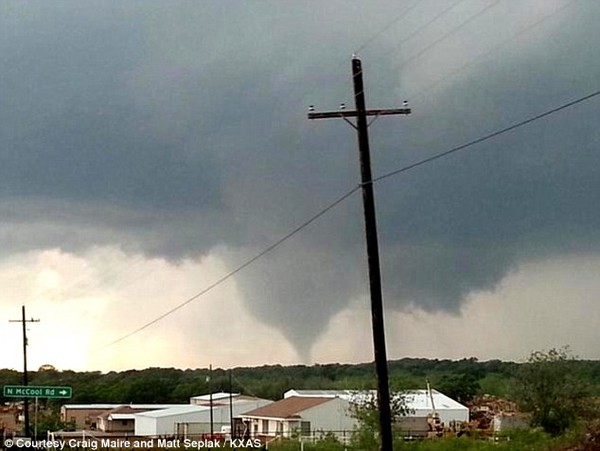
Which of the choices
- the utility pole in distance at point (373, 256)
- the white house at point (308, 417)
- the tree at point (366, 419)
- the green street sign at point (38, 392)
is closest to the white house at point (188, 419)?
the white house at point (308, 417)

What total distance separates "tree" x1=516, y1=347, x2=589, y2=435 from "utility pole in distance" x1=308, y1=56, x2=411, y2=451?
1694 inches

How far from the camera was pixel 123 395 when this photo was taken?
169 metres

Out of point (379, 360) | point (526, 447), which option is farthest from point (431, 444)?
point (379, 360)

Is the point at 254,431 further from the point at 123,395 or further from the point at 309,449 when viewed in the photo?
the point at 123,395

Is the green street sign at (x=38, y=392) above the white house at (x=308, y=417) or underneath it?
above

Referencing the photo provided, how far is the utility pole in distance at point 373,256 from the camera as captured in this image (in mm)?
26000

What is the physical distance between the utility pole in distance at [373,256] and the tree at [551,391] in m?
43.0

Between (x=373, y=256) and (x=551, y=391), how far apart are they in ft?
149

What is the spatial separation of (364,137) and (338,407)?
7609cm

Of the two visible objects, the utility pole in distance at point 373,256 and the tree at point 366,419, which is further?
the tree at point 366,419

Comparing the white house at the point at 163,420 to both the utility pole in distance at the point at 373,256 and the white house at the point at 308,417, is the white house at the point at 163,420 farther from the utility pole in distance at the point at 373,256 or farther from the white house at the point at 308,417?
the utility pole in distance at the point at 373,256

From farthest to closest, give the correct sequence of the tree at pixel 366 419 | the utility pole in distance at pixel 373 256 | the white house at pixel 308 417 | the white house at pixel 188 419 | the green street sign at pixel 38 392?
the white house at pixel 188 419 < the white house at pixel 308 417 < the tree at pixel 366 419 < the green street sign at pixel 38 392 < the utility pole in distance at pixel 373 256

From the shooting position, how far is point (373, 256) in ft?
87.0

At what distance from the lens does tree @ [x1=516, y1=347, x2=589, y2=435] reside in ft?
220
